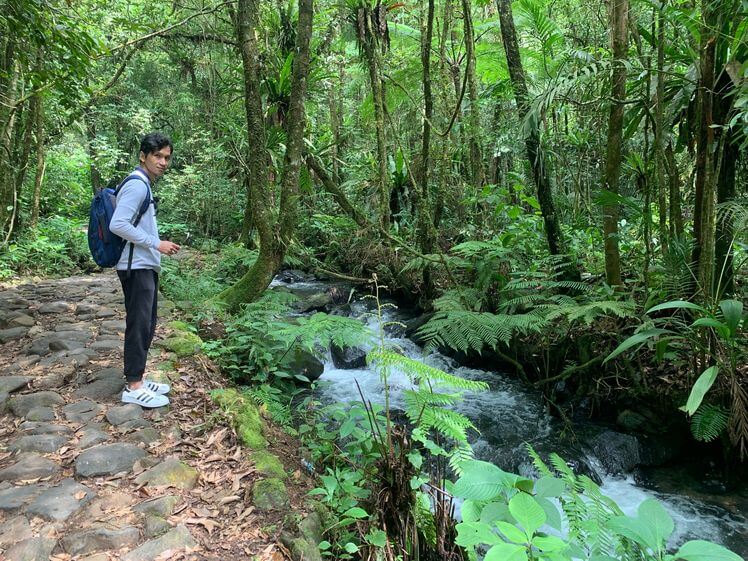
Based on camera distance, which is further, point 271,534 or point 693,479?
point 693,479

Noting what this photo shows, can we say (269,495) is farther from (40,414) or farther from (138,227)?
(138,227)

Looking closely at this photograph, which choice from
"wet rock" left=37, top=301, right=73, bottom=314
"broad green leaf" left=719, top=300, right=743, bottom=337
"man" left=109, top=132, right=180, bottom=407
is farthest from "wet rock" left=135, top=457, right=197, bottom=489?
"wet rock" left=37, top=301, right=73, bottom=314

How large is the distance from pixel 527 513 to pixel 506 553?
0.14 meters

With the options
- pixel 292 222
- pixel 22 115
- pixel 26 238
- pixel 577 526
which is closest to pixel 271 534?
pixel 577 526

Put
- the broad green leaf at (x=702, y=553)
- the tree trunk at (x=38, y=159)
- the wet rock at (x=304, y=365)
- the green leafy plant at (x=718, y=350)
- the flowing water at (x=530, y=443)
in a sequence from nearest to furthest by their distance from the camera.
→ the broad green leaf at (x=702, y=553) → the green leafy plant at (x=718, y=350) → the flowing water at (x=530, y=443) → the wet rock at (x=304, y=365) → the tree trunk at (x=38, y=159)

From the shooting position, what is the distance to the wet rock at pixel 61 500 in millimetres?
2195

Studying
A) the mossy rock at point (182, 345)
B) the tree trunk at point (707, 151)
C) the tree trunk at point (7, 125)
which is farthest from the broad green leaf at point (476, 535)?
the tree trunk at point (7, 125)

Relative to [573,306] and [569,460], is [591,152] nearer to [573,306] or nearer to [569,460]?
[573,306]

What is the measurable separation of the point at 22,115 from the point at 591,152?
11.2 metres

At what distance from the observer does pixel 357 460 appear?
10.4 feet

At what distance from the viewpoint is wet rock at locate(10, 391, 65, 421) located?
312cm

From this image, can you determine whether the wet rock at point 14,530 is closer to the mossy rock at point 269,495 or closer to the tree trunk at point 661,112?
the mossy rock at point 269,495

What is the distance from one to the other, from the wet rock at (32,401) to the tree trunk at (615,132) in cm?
494

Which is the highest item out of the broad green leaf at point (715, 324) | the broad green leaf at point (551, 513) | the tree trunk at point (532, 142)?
the tree trunk at point (532, 142)
